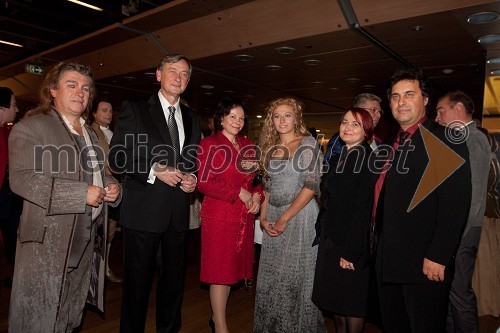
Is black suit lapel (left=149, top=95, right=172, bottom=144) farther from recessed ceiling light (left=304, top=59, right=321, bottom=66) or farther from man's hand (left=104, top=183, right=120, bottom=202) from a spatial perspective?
recessed ceiling light (left=304, top=59, right=321, bottom=66)

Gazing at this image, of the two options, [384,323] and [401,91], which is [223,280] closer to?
[384,323]

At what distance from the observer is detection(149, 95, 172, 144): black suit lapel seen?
2.28m

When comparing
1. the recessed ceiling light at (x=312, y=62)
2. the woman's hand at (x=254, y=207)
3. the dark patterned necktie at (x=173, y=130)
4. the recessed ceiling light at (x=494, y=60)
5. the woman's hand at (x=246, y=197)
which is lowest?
the woman's hand at (x=254, y=207)

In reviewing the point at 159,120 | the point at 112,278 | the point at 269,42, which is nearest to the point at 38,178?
the point at 159,120

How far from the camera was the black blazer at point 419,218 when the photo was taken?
66.2 inches

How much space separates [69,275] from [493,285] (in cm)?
374

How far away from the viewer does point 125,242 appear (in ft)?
7.33

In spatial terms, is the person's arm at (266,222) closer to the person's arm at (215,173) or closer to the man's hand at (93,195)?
the person's arm at (215,173)

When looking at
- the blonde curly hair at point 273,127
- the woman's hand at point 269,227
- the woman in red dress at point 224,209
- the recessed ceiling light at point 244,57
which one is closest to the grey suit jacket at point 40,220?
the woman in red dress at point 224,209

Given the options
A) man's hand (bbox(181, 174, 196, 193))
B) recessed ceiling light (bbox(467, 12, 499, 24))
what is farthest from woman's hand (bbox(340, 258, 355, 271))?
recessed ceiling light (bbox(467, 12, 499, 24))

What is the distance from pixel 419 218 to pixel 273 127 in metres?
1.33

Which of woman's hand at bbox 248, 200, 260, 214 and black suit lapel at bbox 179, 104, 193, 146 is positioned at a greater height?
black suit lapel at bbox 179, 104, 193, 146

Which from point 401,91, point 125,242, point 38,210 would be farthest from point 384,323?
point 38,210

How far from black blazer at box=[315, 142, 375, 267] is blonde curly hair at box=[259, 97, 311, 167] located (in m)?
0.55
